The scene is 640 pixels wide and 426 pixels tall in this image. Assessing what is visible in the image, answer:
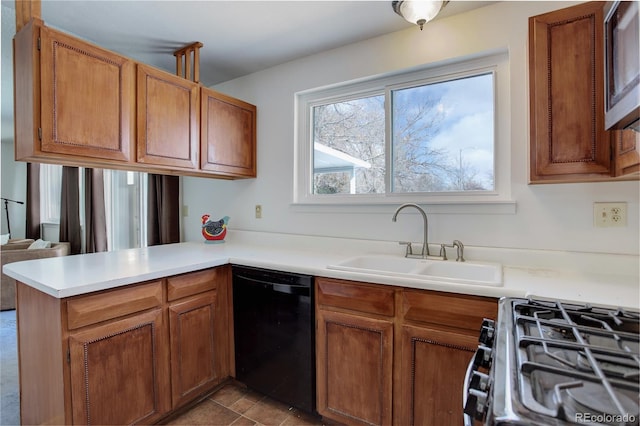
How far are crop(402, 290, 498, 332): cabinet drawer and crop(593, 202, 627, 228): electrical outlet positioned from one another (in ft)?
2.59

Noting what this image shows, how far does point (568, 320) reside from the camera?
34.7 inches

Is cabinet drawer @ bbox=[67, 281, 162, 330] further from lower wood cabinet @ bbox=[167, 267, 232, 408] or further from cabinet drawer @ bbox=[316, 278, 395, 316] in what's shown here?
cabinet drawer @ bbox=[316, 278, 395, 316]

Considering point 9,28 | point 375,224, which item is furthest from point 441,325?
point 9,28

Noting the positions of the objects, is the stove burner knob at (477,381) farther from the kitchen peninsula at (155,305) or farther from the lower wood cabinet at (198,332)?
the lower wood cabinet at (198,332)

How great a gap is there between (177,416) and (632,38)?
250 cm

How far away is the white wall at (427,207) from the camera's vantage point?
61.5 inches

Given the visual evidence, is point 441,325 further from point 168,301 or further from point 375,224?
point 168,301

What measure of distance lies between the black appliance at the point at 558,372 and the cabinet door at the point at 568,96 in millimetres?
633

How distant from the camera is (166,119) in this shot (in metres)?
2.02

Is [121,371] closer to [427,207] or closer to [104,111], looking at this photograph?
[104,111]

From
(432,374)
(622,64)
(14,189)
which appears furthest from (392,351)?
(14,189)

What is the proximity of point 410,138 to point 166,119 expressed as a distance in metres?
1.62

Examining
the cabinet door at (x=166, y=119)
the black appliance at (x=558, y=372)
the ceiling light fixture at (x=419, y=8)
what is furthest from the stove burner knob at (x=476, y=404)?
the cabinet door at (x=166, y=119)

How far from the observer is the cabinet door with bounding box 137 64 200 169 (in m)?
1.89
